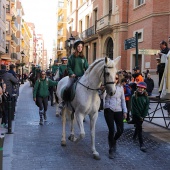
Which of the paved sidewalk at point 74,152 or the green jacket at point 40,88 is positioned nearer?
the paved sidewalk at point 74,152

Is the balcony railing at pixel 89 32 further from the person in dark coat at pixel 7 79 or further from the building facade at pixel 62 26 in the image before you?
the building facade at pixel 62 26

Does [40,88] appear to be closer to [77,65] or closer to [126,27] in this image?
[77,65]

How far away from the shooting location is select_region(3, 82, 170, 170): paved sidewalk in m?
5.52

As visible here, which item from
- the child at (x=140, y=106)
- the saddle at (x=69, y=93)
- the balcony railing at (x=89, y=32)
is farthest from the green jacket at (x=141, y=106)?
the balcony railing at (x=89, y=32)

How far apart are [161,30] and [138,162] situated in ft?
51.4

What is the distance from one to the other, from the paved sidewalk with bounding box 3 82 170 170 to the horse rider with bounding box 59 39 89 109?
1.31 m

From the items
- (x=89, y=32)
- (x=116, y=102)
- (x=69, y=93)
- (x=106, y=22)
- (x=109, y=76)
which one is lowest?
(x=116, y=102)

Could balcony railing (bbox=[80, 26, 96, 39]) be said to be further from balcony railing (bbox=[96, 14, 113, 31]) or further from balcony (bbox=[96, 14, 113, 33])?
balcony railing (bbox=[96, 14, 113, 31])

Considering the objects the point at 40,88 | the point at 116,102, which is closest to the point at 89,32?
the point at 40,88

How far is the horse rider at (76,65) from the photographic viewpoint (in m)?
6.60

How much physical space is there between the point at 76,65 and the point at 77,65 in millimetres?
24

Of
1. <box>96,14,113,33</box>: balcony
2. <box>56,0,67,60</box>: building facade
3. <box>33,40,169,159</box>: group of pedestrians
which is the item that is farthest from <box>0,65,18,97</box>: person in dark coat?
<box>56,0,67,60</box>: building facade

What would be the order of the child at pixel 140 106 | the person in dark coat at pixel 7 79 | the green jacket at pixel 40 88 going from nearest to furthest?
the child at pixel 140 106
the person in dark coat at pixel 7 79
the green jacket at pixel 40 88

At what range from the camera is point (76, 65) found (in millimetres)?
6750
